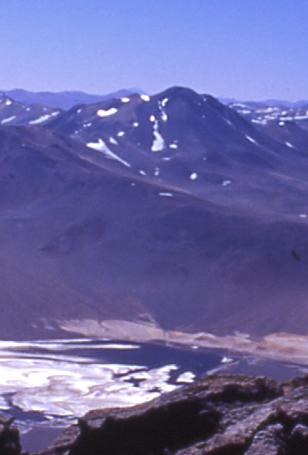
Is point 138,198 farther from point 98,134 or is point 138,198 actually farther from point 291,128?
point 291,128

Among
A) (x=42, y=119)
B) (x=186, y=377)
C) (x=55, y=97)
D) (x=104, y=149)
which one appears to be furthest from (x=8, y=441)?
(x=55, y=97)

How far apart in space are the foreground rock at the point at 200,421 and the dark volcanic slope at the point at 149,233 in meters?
12.5

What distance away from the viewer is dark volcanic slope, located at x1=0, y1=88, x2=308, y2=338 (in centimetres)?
1767

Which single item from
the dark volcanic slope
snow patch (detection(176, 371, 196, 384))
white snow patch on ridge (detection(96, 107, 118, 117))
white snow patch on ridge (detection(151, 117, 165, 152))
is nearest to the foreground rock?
snow patch (detection(176, 371, 196, 384))

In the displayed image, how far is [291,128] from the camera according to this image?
57594mm

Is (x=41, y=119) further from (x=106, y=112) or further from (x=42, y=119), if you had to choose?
(x=106, y=112)

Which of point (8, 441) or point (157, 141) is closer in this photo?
point (8, 441)

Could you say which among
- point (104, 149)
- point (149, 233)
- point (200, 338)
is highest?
point (104, 149)

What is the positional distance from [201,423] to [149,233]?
21.6 m

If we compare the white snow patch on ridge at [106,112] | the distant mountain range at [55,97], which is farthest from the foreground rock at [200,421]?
the distant mountain range at [55,97]

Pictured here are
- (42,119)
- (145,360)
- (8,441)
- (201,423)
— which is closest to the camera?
(201,423)

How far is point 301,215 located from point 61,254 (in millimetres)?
12822

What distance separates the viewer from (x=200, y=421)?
3299 millimetres

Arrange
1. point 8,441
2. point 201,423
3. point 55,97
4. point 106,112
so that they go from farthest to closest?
point 55,97, point 106,112, point 8,441, point 201,423
